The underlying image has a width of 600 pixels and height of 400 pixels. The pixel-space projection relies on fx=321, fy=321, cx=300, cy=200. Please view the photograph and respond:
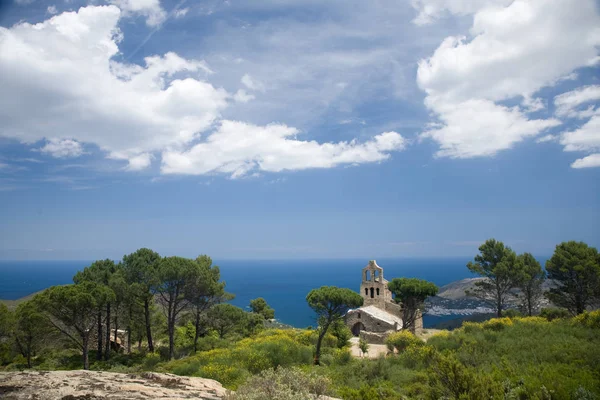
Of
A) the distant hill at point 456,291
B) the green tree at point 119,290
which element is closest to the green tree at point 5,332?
the green tree at point 119,290

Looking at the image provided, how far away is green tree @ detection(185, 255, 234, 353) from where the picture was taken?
2123 centimetres

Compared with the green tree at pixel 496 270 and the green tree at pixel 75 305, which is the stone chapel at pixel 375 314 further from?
the green tree at pixel 75 305

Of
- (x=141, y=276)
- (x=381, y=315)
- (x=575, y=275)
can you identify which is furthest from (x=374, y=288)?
(x=141, y=276)

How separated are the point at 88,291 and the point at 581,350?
2199cm

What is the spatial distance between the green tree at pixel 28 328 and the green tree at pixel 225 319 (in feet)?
35.2

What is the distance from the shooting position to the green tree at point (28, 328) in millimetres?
19403

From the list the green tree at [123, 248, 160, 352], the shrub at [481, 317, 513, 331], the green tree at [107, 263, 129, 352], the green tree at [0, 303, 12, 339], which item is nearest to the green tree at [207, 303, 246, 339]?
the green tree at [123, 248, 160, 352]

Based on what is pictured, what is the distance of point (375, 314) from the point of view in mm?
29578

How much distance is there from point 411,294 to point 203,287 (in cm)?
1784

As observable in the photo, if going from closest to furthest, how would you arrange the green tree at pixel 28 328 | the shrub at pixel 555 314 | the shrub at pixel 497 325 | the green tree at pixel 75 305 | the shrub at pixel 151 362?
the green tree at pixel 75 305, the shrub at pixel 151 362, the shrub at pixel 497 325, the green tree at pixel 28 328, the shrub at pixel 555 314

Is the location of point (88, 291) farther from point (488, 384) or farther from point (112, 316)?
point (488, 384)

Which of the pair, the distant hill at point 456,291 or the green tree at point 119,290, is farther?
the distant hill at point 456,291

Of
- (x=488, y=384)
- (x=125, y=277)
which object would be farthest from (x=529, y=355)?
(x=125, y=277)

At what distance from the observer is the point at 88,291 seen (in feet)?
57.9
